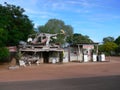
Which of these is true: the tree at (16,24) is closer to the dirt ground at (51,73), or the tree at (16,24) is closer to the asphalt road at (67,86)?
the dirt ground at (51,73)

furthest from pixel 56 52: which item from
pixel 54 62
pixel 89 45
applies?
pixel 89 45

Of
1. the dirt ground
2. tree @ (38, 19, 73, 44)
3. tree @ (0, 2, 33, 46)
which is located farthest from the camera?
tree @ (38, 19, 73, 44)

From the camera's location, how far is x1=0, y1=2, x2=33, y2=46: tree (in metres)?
42.4

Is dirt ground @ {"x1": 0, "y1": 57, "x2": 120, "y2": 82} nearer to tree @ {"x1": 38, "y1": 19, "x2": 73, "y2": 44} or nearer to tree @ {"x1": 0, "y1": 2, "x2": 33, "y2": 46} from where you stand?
tree @ {"x1": 0, "y1": 2, "x2": 33, "y2": 46}

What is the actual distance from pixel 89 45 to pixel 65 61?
4711mm

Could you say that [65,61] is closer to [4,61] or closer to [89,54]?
[89,54]

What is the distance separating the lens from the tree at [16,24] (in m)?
42.4

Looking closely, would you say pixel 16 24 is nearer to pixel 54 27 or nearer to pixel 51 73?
pixel 51 73

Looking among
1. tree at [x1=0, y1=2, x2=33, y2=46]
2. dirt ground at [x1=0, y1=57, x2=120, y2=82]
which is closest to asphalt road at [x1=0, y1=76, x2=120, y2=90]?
dirt ground at [x1=0, y1=57, x2=120, y2=82]

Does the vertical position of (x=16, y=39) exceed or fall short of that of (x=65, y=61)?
it exceeds it

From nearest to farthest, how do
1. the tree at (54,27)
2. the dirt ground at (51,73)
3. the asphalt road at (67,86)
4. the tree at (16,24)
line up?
the asphalt road at (67,86), the dirt ground at (51,73), the tree at (16,24), the tree at (54,27)

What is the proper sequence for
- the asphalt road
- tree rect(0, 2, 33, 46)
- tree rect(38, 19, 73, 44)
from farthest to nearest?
tree rect(38, 19, 73, 44), tree rect(0, 2, 33, 46), the asphalt road

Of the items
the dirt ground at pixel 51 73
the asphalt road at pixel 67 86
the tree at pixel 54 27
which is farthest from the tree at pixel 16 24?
the tree at pixel 54 27

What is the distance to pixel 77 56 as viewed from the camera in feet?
165
